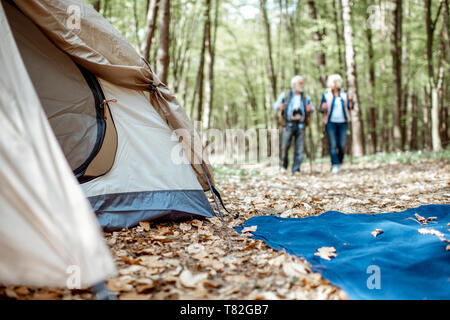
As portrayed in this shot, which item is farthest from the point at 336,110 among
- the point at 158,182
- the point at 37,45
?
the point at 37,45

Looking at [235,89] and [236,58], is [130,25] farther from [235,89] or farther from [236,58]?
[235,89]

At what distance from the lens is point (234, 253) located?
258 centimetres

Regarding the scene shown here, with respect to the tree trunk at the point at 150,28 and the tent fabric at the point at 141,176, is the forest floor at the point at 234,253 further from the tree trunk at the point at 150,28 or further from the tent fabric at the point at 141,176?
the tree trunk at the point at 150,28

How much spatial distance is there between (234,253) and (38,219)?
1500 millimetres

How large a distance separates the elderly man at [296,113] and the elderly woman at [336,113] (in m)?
0.40

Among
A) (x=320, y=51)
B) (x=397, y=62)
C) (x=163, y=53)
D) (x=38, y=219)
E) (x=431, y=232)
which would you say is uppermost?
(x=320, y=51)

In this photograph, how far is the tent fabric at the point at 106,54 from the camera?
2789 millimetres

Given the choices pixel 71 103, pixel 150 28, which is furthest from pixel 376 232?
pixel 150 28

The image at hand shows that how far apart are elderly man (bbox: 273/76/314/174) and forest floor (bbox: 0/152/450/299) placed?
184cm

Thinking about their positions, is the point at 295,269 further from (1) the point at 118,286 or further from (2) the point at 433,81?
(2) the point at 433,81

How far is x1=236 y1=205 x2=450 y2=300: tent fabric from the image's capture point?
1918 millimetres

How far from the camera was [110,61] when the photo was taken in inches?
125

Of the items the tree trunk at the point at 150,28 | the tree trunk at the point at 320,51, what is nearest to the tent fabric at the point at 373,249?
the tree trunk at the point at 150,28

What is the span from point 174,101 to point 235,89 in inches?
746
